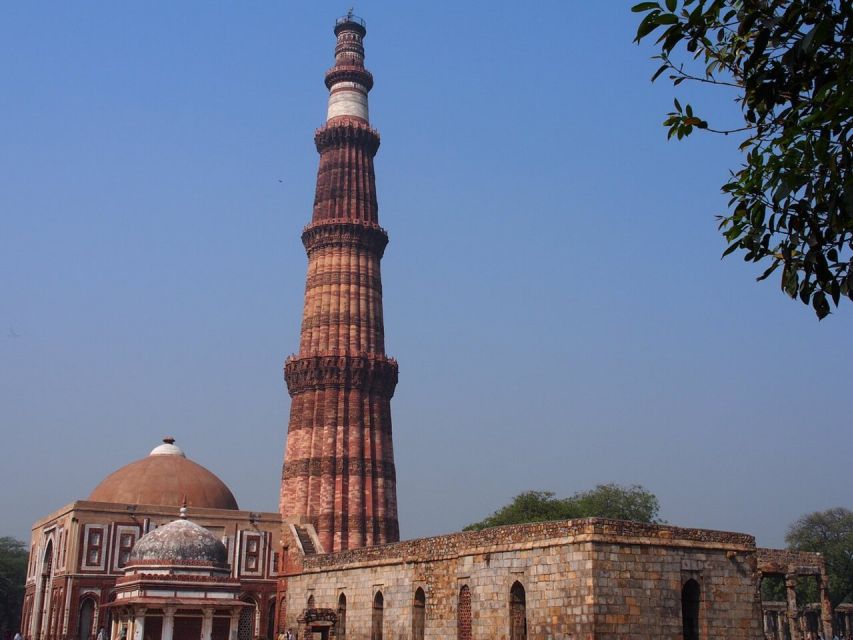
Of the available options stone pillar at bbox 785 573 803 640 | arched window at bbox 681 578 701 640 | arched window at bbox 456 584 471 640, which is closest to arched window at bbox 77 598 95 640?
arched window at bbox 456 584 471 640

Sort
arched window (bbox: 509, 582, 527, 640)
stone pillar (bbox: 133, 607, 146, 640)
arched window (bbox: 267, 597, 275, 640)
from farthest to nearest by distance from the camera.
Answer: arched window (bbox: 267, 597, 275, 640)
stone pillar (bbox: 133, 607, 146, 640)
arched window (bbox: 509, 582, 527, 640)

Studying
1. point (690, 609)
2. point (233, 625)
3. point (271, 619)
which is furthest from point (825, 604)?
point (271, 619)

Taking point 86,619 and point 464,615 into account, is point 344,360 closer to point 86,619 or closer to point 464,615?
point 86,619

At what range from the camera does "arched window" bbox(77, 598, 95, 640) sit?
33.4 m

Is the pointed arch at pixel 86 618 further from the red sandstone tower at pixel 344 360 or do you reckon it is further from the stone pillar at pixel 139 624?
the stone pillar at pixel 139 624

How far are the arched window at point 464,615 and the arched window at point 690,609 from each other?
199 inches

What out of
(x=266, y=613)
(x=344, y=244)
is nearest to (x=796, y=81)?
(x=266, y=613)

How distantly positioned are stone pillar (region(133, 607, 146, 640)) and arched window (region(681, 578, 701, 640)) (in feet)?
45.0

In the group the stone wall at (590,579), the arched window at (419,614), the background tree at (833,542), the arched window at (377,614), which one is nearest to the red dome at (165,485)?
the arched window at (377,614)

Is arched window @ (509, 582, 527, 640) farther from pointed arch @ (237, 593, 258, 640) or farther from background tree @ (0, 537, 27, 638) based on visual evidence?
background tree @ (0, 537, 27, 638)

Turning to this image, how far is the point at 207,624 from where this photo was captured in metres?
24.8

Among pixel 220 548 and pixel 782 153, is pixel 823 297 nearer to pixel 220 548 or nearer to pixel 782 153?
pixel 782 153

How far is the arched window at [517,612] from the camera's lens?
20.3 m

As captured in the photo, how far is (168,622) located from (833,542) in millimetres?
39355
